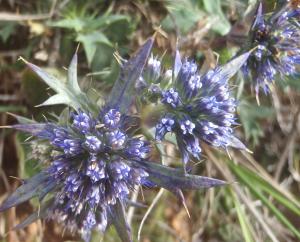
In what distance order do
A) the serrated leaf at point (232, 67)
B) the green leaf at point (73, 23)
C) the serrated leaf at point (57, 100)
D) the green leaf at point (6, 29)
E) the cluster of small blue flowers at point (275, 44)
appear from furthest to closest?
the green leaf at point (6, 29) < the green leaf at point (73, 23) < the cluster of small blue flowers at point (275, 44) < the serrated leaf at point (232, 67) < the serrated leaf at point (57, 100)

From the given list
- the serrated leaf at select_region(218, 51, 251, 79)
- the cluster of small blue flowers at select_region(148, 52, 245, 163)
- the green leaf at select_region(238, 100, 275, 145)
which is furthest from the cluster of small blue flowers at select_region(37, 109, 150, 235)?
the green leaf at select_region(238, 100, 275, 145)

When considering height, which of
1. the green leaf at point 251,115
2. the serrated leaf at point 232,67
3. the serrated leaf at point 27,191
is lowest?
the serrated leaf at point 27,191

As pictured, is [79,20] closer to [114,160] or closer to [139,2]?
[139,2]

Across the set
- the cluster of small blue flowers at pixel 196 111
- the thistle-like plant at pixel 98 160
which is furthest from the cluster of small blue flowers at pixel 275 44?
the thistle-like plant at pixel 98 160

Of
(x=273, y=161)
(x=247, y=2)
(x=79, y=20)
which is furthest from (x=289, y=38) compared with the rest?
(x=273, y=161)

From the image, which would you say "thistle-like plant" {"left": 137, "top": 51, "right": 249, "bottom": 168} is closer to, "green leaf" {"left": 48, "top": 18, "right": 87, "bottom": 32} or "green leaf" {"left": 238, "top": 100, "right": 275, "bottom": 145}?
"green leaf" {"left": 48, "top": 18, "right": 87, "bottom": 32}

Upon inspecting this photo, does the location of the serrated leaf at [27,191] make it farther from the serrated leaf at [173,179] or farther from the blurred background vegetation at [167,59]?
the blurred background vegetation at [167,59]
